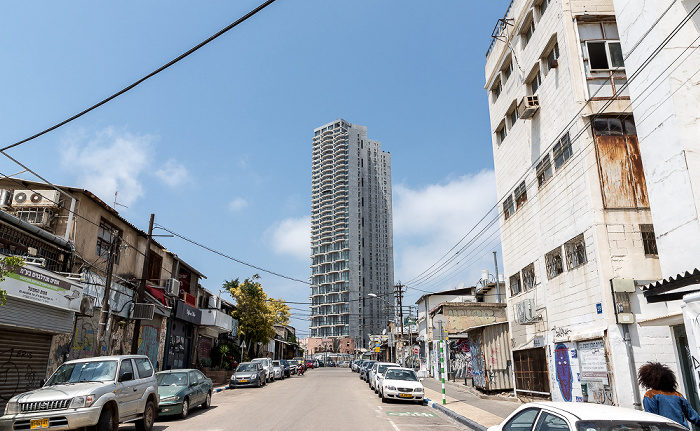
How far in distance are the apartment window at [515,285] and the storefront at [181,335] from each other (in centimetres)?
1919

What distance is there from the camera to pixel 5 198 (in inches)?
702

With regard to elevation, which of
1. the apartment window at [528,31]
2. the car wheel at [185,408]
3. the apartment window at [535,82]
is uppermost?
the apartment window at [528,31]

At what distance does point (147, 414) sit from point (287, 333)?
266ft

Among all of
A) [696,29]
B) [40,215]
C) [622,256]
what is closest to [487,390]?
[622,256]

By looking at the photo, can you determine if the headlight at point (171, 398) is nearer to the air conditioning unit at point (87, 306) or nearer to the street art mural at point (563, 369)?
the air conditioning unit at point (87, 306)

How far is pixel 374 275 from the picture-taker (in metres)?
138

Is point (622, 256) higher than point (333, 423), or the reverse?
point (622, 256)

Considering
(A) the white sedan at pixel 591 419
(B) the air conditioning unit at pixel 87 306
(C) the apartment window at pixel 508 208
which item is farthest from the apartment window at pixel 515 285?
(B) the air conditioning unit at pixel 87 306

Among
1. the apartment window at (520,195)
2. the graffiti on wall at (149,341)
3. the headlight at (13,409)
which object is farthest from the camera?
the graffiti on wall at (149,341)

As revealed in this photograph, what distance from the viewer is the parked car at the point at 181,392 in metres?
13.8

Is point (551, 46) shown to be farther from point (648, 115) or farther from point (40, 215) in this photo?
point (40, 215)

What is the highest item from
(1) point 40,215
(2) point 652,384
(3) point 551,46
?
(3) point 551,46

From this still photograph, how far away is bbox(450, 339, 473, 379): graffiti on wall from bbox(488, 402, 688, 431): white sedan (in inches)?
1093

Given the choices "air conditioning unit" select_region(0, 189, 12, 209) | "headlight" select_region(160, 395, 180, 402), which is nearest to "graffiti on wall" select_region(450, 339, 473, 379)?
"headlight" select_region(160, 395, 180, 402)
